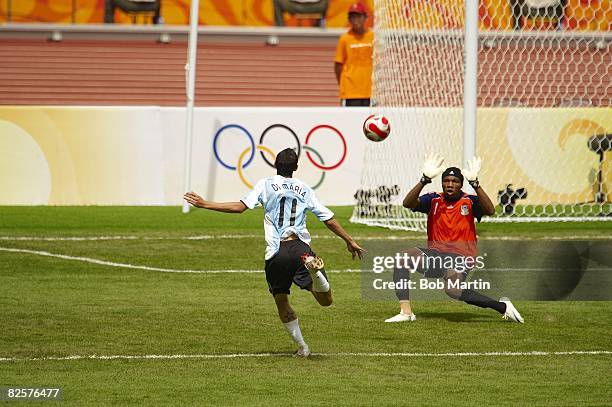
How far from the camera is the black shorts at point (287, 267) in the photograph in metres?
9.23

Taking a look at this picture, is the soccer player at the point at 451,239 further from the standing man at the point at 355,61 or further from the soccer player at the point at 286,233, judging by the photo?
the standing man at the point at 355,61

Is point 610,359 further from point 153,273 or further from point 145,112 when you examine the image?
point 145,112

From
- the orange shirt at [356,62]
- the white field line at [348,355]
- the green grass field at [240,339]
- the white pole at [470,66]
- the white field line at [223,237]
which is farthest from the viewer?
the orange shirt at [356,62]

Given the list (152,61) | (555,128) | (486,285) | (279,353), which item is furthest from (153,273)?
(152,61)

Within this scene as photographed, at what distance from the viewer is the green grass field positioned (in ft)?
26.6

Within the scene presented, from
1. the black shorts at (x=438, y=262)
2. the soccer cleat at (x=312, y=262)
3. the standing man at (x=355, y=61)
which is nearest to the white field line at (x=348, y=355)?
the soccer cleat at (x=312, y=262)

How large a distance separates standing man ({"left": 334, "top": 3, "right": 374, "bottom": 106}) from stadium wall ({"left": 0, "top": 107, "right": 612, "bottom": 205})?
0.86 meters

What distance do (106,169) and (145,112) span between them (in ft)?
3.61

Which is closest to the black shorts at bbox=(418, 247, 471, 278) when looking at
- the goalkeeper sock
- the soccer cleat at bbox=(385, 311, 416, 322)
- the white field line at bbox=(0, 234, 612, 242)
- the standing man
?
the goalkeeper sock

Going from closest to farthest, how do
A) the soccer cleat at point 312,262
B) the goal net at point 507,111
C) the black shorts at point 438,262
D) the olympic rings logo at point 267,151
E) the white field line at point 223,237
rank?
the soccer cleat at point 312,262
the black shorts at point 438,262
the white field line at point 223,237
the goal net at point 507,111
the olympic rings logo at point 267,151

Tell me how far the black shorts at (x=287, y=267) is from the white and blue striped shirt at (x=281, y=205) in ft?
0.22

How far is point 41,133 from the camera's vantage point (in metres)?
19.4

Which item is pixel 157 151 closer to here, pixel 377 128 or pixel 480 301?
pixel 377 128

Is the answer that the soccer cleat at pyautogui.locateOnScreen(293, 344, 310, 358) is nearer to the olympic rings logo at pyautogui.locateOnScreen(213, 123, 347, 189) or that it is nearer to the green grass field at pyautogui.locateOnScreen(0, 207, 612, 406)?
the green grass field at pyautogui.locateOnScreen(0, 207, 612, 406)
